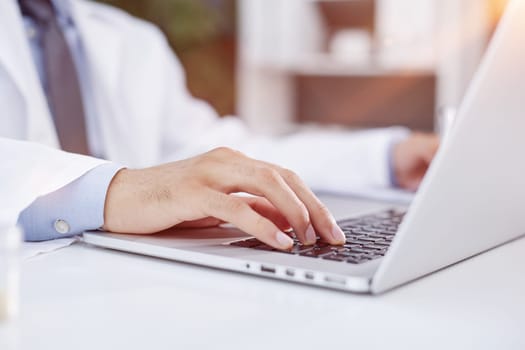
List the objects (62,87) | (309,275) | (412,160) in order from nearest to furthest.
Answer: (309,275) < (412,160) < (62,87)

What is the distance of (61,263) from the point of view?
28.8 inches

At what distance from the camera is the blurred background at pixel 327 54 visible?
10.2 feet

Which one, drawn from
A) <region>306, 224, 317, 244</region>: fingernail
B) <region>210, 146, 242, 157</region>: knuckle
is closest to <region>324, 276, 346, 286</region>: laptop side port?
<region>306, 224, 317, 244</region>: fingernail

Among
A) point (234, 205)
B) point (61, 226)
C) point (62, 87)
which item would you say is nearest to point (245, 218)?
point (234, 205)

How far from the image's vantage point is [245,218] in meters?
0.74

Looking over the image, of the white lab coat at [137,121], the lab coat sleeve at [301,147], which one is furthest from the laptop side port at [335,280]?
the lab coat sleeve at [301,147]

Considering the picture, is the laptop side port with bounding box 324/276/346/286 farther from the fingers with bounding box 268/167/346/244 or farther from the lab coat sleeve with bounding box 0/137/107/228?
→ the lab coat sleeve with bounding box 0/137/107/228

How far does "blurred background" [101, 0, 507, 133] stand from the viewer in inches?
122

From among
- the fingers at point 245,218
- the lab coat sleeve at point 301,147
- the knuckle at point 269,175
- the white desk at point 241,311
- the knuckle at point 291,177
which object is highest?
the knuckle at point 269,175

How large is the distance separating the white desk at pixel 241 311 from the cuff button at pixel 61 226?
10 cm

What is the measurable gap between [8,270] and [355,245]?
353 millimetres

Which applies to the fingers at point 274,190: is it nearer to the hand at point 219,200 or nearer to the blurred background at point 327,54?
the hand at point 219,200

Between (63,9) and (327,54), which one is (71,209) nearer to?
(63,9)

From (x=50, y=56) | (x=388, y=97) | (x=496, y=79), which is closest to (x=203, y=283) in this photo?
(x=496, y=79)
